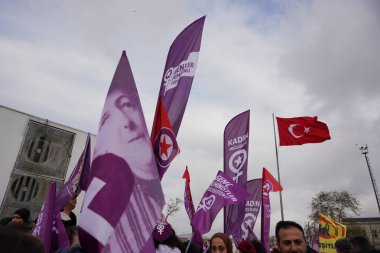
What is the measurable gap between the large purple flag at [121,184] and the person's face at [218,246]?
2.29 meters

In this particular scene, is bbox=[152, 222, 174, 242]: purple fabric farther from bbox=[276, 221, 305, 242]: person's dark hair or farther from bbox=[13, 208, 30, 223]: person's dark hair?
bbox=[13, 208, 30, 223]: person's dark hair

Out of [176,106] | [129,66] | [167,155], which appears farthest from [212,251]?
[129,66]

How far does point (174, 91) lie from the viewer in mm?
4480

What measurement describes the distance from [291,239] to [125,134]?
7.63 feet

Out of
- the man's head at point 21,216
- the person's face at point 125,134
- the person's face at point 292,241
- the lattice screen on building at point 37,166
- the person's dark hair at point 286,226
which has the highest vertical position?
the lattice screen on building at point 37,166

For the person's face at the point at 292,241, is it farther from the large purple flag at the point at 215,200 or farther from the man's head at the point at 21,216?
the man's head at the point at 21,216

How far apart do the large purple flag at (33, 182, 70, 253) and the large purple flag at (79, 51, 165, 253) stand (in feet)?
4.75

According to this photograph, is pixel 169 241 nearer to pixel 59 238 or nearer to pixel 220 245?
pixel 220 245

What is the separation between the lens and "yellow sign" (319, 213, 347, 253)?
942cm

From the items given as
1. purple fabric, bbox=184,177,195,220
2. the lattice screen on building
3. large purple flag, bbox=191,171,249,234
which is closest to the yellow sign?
large purple flag, bbox=191,171,249,234

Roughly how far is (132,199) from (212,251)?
8.86 ft

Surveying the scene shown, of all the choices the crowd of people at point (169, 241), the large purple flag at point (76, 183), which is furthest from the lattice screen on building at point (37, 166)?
the large purple flag at point (76, 183)

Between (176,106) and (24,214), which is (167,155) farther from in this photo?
(24,214)

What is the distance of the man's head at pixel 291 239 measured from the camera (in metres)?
3.13
